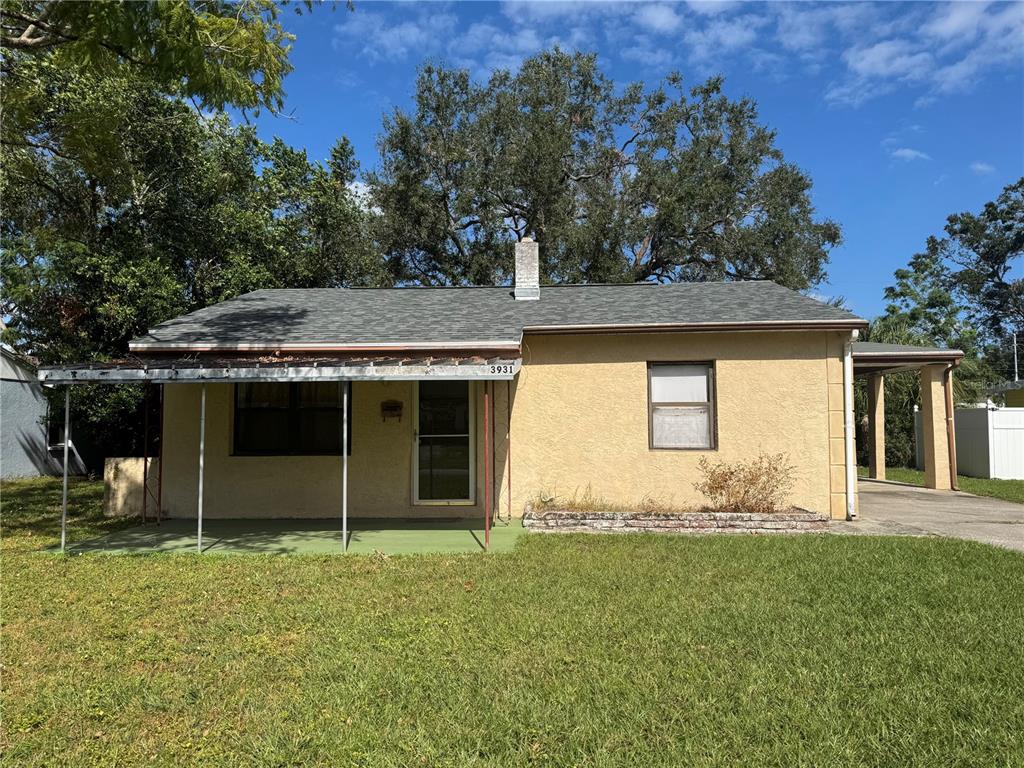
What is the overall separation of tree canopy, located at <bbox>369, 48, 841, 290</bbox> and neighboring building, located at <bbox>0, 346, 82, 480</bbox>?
11.8 meters

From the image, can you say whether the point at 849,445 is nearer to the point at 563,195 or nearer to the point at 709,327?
the point at 709,327

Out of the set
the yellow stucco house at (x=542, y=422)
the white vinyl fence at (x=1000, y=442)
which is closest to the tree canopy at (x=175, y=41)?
the yellow stucco house at (x=542, y=422)

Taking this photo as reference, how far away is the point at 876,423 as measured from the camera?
15.6m

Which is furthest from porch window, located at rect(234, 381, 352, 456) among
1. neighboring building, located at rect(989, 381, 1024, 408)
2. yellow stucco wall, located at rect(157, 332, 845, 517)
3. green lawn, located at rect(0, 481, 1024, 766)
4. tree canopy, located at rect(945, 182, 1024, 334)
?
tree canopy, located at rect(945, 182, 1024, 334)

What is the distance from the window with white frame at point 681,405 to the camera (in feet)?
33.1

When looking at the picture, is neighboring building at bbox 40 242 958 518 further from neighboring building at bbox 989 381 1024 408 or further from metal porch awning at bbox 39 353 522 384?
neighboring building at bbox 989 381 1024 408

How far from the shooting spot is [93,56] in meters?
7.43

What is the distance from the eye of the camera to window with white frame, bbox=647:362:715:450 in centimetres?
1008

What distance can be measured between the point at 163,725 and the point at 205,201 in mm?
16371

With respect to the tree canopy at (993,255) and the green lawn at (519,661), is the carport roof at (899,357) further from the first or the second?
the tree canopy at (993,255)

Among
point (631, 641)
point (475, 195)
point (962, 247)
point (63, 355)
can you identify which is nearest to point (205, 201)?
point (63, 355)

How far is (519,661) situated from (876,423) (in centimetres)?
1423

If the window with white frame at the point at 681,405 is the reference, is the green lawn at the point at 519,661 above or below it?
below

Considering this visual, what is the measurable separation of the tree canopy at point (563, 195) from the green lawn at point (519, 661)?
18.1 metres
